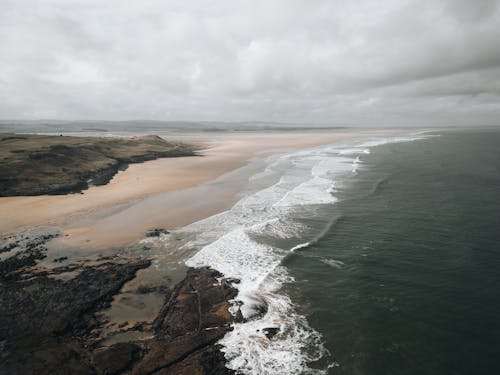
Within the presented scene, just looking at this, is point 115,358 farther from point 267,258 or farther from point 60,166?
point 60,166

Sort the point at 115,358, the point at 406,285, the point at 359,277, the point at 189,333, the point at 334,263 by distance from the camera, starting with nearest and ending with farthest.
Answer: the point at 115,358, the point at 189,333, the point at 406,285, the point at 359,277, the point at 334,263

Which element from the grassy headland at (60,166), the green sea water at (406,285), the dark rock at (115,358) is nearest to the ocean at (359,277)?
the green sea water at (406,285)

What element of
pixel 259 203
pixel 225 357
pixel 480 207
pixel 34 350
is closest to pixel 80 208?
pixel 259 203

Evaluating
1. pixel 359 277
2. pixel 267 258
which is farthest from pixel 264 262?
pixel 359 277

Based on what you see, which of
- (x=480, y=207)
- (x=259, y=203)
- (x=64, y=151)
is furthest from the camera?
(x=64, y=151)

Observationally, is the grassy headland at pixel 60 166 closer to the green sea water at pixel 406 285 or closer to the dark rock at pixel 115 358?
the dark rock at pixel 115 358

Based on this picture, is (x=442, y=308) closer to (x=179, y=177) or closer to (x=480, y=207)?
(x=480, y=207)

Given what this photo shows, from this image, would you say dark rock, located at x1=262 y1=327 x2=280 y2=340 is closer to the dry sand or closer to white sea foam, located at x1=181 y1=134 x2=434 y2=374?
white sea foam, located at x1=181 y1=134 x2=434 y2=374
